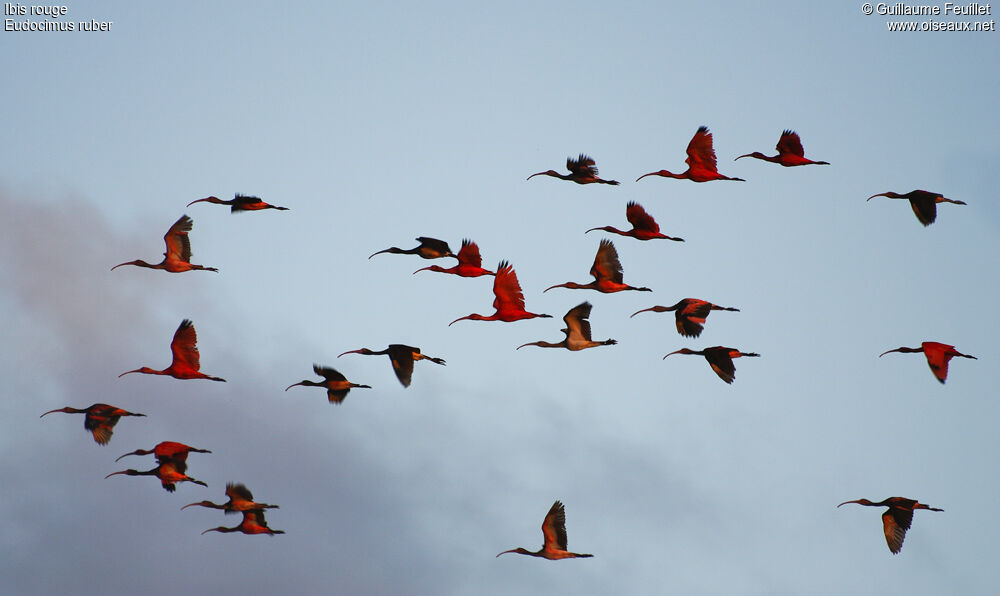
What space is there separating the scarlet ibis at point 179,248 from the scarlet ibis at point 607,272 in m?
13.1

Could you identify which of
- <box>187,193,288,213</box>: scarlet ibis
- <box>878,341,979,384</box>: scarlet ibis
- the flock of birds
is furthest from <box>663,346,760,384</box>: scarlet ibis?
<box>187,193,288,213</box>: scarlet ibis

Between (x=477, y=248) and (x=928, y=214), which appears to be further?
(x=477, y=248)


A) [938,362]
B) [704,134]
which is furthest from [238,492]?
[938,362]

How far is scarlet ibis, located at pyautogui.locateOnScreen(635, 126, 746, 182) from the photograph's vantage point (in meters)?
53.8

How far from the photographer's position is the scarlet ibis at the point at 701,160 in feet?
177

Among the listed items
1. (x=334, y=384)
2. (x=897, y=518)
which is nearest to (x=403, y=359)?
(x=334, y=384)

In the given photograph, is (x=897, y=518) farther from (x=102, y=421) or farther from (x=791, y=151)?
(x=102, y=421)

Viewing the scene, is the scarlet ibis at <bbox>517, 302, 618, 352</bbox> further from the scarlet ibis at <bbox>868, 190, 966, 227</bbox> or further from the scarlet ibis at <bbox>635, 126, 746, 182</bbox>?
the scarlet ibis at <bbox>868, 190, 966, 227</bbox>

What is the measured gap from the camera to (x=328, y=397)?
55062 millimetres

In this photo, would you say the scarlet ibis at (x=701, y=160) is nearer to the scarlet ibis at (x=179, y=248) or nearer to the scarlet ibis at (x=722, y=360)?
the scarlet ibis at (x=722, y=360)

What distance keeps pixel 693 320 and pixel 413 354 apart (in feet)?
29.6

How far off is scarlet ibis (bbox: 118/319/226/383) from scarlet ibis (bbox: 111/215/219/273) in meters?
2.26

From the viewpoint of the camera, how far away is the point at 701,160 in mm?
54094

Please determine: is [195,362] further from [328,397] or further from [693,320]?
[693,320]
